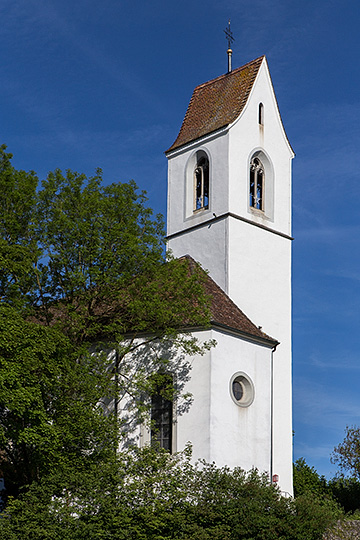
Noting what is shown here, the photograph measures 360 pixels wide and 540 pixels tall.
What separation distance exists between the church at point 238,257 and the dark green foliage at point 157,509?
251 centimetres

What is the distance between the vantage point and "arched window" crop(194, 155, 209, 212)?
3503 centimetres

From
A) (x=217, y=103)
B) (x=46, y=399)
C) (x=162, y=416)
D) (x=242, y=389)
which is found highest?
(x=217, y=103)

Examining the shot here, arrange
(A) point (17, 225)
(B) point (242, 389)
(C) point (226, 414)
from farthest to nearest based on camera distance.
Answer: (B) point (242, 389)
(C) point (226, 414)
(A) point (17, 225)

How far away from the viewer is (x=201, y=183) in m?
35.3

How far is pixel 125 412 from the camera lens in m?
26.8

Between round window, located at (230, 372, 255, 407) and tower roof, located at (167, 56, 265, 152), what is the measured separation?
1188 centimetres

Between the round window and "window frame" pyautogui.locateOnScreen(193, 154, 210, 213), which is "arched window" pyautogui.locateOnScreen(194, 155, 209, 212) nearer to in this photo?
"window frame" pyautogui.locateOnScreen(193, 154, 210, 213)

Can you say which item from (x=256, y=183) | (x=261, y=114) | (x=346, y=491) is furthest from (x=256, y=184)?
(x=346, y=491)

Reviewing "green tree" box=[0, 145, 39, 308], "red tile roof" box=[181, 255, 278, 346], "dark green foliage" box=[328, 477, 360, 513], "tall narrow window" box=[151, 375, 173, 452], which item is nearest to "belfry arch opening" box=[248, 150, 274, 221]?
"red tile roof" box=[181, 255, 278, 346]

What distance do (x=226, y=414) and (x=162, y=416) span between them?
85.8 inches

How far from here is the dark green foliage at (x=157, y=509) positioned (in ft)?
70.7

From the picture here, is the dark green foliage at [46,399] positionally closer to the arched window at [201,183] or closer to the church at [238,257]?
the church at [238,257]

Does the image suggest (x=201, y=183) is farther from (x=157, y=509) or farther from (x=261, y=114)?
(x=157, y=509)

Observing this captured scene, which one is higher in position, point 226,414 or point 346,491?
point 226,414
